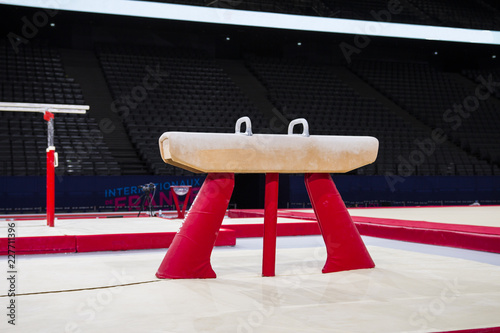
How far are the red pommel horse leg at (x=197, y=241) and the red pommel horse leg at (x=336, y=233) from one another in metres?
0.51

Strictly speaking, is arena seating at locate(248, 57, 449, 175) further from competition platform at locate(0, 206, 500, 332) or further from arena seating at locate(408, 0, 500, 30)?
competition platform at locate(0, 206, 500, 332)

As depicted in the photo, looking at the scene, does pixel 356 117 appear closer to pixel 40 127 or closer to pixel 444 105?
pixel 444 105

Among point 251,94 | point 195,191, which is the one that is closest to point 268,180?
point 195,191

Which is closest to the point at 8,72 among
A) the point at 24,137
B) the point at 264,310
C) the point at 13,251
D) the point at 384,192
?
the point at 24,137

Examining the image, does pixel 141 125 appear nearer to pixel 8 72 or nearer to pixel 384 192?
pixel 8 72

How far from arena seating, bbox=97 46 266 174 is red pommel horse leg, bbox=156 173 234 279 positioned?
27.0 feet

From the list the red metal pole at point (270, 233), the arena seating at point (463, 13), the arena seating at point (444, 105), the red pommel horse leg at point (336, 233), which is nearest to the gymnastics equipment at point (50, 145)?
the red metal pole at point (270, 233)

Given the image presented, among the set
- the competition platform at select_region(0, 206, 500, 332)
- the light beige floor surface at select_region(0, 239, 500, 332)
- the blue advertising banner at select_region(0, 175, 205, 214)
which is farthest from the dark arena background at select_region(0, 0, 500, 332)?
the light beige floor surface at select_region(0, 239, 500, 332)

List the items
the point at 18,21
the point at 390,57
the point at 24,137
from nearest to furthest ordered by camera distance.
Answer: the point at 24,137, the point at 18,21, the point at 390,57

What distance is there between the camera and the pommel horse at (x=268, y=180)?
2375mm

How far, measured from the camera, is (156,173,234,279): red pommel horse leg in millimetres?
2336

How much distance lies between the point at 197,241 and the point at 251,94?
13.0 m

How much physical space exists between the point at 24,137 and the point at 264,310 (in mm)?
10093

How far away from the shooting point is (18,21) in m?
14.2
